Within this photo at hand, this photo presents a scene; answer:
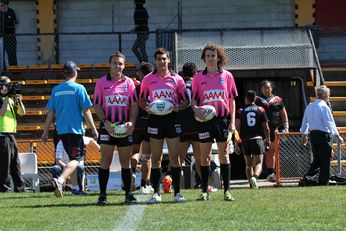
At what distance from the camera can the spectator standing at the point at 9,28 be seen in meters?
23.2

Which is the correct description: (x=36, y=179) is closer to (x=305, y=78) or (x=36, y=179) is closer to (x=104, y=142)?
(x=104, y=142)

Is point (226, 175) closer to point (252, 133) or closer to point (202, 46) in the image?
point (252, 133)

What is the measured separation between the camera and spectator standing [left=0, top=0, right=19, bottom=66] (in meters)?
23.2

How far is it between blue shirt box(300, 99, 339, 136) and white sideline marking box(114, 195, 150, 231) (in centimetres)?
643

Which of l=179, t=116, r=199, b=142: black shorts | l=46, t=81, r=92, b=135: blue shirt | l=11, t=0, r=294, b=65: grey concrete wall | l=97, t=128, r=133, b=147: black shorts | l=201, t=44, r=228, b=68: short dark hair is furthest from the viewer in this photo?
l=11, t=0, r=294, b=65: grey concrete wall

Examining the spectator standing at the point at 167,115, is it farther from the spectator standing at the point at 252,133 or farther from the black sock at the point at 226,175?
the spectator standing at the point at 252,133

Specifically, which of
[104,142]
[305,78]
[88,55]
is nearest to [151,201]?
[104,142]

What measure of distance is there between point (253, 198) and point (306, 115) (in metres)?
5.06

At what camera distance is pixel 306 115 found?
17.4 m

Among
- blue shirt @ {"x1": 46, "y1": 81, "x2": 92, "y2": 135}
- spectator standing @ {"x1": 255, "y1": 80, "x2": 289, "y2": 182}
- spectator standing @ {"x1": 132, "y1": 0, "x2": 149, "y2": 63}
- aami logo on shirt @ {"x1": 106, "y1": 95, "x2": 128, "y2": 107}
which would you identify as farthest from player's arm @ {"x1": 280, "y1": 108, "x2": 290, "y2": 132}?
aami logo on shirt @ {"x1": 106, "y1": 95, "x2": 128, "y2": 107}

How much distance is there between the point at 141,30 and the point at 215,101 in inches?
477

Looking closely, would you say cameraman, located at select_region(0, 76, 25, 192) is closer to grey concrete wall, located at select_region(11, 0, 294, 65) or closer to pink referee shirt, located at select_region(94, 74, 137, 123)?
pink referee shirt, located at select_region(94, 74, 137, 123)

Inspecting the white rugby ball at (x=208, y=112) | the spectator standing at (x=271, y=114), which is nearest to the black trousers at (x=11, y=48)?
the spectator standing at (x=271, y=114)

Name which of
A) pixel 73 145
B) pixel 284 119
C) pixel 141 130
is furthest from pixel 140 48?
pixel 73 145
